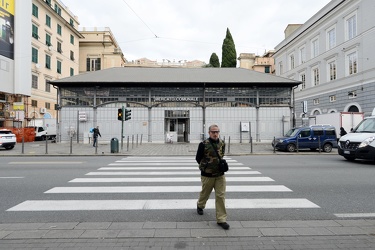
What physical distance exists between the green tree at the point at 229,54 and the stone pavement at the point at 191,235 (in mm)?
51433

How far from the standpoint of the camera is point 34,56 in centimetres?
3362

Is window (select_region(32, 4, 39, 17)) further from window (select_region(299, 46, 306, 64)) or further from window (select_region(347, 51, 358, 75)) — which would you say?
window (select_region(347, 51, 358, 75))

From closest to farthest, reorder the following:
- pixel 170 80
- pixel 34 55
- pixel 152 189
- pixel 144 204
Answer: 1. pixel 144 204
2. pixel 152 189
3. pixel 170 80
4. pixel 34 55

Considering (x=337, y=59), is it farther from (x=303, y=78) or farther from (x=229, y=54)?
(x=229, y=54)

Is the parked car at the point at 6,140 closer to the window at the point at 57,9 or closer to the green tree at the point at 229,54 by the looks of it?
the window at the point at 57,9

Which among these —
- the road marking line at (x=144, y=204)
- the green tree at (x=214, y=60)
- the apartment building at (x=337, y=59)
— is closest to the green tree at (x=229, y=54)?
the green tree at (x=214, y=60)

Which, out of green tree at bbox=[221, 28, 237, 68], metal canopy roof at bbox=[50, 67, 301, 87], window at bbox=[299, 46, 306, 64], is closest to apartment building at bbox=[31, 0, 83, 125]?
metal canopy roof at bbox=[50, 67, 301, 87]

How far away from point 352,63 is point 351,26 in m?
4.04

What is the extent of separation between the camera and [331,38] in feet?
99.8

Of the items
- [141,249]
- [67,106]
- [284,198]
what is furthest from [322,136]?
[67,106]

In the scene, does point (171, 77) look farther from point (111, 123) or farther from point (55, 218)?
point (55, 218)

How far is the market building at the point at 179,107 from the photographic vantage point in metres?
24.4

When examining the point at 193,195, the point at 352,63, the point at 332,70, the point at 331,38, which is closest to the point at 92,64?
the point at 331,38

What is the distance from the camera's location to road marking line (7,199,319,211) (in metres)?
5.27
